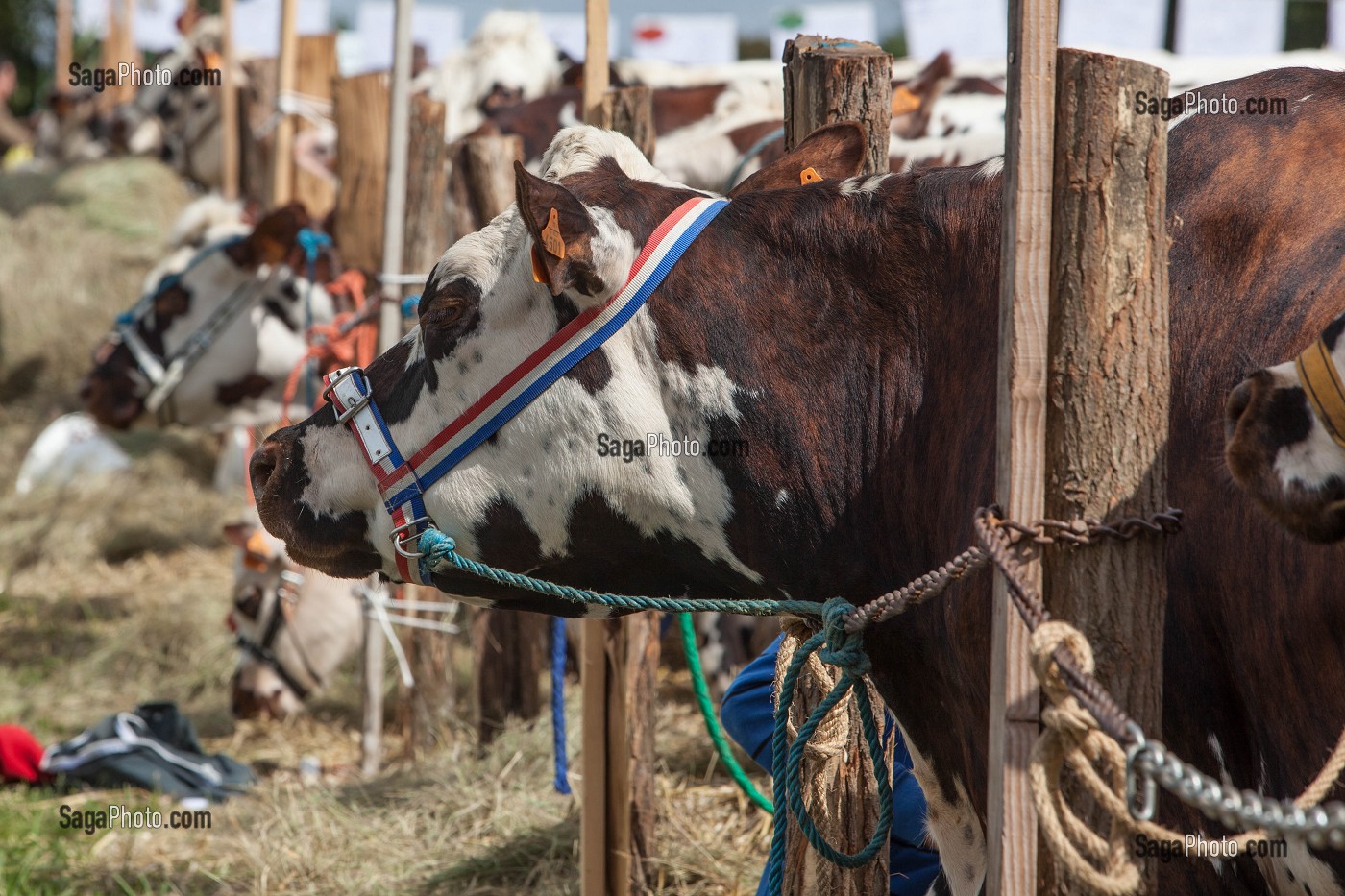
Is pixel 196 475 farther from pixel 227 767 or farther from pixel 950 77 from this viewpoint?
pixel 950 77

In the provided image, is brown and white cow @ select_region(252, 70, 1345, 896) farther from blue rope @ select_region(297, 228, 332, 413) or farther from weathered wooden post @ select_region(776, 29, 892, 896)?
blue rope @ select_region(297, 228, 332, 413)

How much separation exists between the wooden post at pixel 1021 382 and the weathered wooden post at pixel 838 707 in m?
1.07

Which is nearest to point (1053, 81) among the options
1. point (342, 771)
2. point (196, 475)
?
point (342, 771)

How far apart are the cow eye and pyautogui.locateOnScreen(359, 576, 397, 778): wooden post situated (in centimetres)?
77

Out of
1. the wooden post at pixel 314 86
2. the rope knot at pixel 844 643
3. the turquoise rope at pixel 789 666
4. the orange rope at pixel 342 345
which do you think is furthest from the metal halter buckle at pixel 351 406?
the wooden post at pixel 314 86

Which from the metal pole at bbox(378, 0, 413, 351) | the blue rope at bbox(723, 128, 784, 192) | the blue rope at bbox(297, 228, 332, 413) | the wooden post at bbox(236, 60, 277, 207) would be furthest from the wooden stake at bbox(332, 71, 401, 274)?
the wooden post at bbox(236, 60, 277, 207)

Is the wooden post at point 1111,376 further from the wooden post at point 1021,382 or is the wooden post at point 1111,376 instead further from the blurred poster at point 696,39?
the blurred poster at point 696,39

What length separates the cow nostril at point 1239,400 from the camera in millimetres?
1401

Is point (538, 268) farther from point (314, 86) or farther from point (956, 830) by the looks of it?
point (314, 86)

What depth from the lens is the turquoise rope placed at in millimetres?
2064

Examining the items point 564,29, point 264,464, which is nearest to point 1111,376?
point 264,464

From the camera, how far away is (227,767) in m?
4.96

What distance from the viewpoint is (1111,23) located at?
751 cm

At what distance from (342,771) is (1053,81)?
14.3 ft
